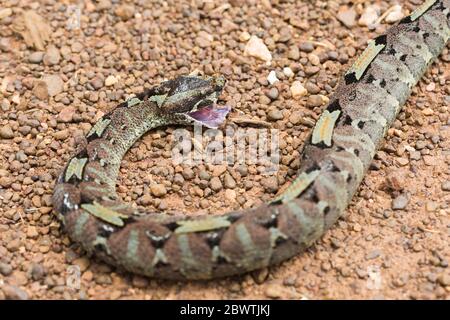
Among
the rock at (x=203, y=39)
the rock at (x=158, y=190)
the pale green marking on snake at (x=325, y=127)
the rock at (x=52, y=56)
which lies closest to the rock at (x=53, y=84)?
the rock at (x=52, y=56)

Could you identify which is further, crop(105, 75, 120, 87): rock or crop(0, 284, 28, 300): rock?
crop(105, 75, 120, 87): rock

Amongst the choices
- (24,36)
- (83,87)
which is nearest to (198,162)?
(83,87)

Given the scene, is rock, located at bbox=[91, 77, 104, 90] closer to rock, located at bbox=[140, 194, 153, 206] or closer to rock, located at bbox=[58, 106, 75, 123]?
rock, located at bbox=[58, 106, 75, 123]

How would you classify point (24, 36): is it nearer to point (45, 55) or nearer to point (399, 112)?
point (45, 55)

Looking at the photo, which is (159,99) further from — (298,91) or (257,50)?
(298,91)

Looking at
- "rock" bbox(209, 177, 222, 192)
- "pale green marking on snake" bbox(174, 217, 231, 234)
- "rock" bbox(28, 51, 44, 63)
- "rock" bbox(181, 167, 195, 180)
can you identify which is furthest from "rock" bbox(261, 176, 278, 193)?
"rock" bbox(28, 51, 44, 63)

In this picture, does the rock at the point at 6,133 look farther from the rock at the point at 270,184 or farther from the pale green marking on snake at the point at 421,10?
the pale green marking on snake at the point at 421,10

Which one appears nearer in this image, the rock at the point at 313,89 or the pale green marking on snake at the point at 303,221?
the pale green marking on snake at the point at 303,221
